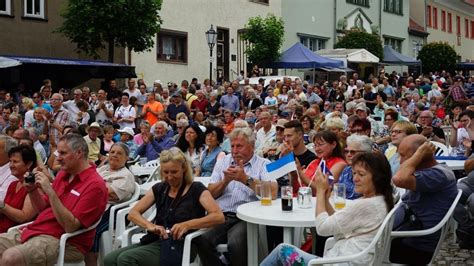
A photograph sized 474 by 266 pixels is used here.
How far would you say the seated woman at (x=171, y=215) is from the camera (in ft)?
16.6

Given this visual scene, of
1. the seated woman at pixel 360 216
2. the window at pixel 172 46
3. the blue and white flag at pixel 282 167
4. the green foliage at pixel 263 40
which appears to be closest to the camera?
the seated woman at pixel 360 216

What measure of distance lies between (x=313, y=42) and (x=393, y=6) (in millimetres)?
10570

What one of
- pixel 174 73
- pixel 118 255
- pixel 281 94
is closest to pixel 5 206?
pixel 118 255

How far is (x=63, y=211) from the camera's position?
4.89 meters

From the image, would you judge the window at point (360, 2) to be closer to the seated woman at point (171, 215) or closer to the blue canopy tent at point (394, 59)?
the blue canopy tent at point (394, 59)

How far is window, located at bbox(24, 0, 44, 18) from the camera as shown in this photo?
69.8 feet

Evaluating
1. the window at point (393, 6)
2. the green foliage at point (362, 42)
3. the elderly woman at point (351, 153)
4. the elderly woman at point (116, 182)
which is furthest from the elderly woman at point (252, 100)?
the window at point (393, 6)

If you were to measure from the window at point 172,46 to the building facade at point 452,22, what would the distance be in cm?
2751

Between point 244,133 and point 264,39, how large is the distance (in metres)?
20.4

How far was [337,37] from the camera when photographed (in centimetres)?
3606

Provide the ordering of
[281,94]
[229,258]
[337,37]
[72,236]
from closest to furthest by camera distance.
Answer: [72,236] < [229,258] < [281,94] < [337,37]

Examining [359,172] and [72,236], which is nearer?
[359,172]

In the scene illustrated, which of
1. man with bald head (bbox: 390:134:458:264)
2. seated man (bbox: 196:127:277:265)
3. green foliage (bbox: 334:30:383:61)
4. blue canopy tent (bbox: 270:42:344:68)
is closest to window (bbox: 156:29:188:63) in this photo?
blue canopy tent (bbox: 270:42:344:68)

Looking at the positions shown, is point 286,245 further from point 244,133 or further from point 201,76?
point 201,76
